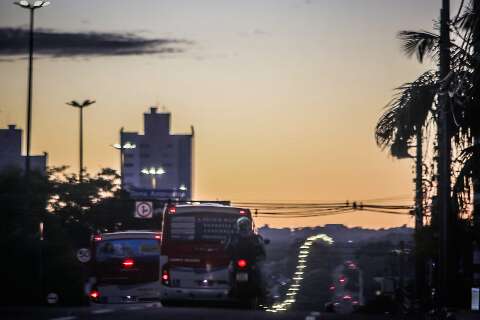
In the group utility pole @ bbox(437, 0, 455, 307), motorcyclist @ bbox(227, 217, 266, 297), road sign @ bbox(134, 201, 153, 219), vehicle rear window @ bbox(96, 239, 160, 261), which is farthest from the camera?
road sign @ bbox(134, 201, 153, 219)

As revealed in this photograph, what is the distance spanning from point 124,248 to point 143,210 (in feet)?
115

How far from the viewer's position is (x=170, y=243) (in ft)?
123

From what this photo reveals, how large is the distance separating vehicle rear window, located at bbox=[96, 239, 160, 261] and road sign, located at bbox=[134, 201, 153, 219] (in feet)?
110

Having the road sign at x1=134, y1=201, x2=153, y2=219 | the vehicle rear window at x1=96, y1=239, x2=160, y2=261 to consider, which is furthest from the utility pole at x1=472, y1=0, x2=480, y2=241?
the road sign at x1=134, y1=201, x2=153, y2=219

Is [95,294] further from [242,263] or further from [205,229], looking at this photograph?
[242,263]

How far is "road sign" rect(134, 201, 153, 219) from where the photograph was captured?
257 ft

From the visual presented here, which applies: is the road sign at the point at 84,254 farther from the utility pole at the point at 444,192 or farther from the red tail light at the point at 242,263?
the utility pole at the point at 444,192

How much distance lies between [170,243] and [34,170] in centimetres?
5028

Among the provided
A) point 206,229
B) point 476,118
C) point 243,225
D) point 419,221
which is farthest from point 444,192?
point 419,221

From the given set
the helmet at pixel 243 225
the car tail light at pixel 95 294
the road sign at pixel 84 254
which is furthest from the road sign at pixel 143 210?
the helmet at pixel 243 225

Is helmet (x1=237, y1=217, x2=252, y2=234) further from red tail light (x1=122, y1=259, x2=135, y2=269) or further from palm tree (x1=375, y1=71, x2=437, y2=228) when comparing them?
red tail light (x1=122, y1=259, x2=135, y2=269)

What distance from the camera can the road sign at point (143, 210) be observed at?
78375 mm

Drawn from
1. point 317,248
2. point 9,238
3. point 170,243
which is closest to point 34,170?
point 9,238

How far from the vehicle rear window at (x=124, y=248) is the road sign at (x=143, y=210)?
3359cm
